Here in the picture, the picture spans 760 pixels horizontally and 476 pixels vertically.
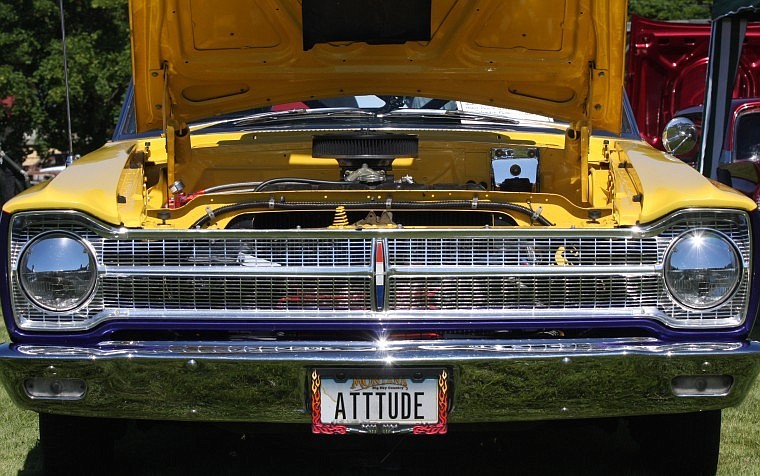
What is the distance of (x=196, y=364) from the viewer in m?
2.99

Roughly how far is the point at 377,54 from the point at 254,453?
1615 mm

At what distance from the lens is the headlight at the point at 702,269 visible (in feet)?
10.2

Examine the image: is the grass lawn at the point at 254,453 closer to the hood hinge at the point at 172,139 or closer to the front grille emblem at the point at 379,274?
the front grille emblem at the point at 379,274

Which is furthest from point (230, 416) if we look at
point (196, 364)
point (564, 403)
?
point (564, 403)

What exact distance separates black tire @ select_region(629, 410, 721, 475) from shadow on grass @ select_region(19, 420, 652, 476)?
0.20 meters

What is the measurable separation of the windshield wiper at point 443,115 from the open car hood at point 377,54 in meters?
0.27

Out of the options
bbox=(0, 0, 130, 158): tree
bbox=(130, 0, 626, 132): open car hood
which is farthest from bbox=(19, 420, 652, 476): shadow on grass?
bbox=(0, 0, 130, 158): tree

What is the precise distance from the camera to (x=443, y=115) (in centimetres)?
462

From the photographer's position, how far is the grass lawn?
154 inches

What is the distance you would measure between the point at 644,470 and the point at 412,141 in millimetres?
1474

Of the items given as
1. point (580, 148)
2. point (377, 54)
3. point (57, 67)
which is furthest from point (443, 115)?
point (57, 67)

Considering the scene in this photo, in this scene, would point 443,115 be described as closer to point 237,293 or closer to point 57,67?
point 237,293

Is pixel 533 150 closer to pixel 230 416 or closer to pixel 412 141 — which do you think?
→ pixel 412 141

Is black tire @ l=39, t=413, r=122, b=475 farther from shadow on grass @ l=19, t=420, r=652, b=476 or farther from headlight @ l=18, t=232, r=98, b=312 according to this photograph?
headlight @ l=18, t=232, r=98, b=312
